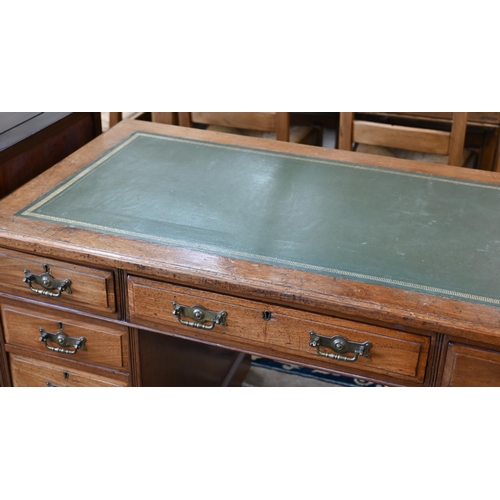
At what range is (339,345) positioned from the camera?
1687 mm

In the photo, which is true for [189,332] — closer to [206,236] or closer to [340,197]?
[206,236]

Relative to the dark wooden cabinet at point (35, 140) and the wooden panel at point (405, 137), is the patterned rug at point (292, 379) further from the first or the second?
the dark wooden cabinet at point (35, 140)

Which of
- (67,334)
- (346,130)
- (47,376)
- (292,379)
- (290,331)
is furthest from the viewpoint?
(292,379)

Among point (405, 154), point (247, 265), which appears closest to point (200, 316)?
point (247, 265)

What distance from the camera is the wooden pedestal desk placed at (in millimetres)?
1649

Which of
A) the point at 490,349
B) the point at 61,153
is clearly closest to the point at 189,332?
the point at 490,349

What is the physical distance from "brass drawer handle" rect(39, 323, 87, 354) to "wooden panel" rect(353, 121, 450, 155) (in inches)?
45.4

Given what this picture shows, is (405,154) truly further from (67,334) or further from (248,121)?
(67,334)

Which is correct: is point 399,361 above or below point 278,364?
above

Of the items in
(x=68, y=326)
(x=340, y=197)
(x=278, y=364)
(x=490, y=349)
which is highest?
(x=340, y=197)

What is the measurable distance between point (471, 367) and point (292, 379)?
115cm

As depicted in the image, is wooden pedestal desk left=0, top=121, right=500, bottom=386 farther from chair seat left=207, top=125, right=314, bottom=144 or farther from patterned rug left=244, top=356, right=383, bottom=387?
chair seat left=207, top=125, right=314, bottom=144

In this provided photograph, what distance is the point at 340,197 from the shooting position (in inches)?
80.4

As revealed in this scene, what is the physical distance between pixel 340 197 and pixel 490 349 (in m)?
0.63
